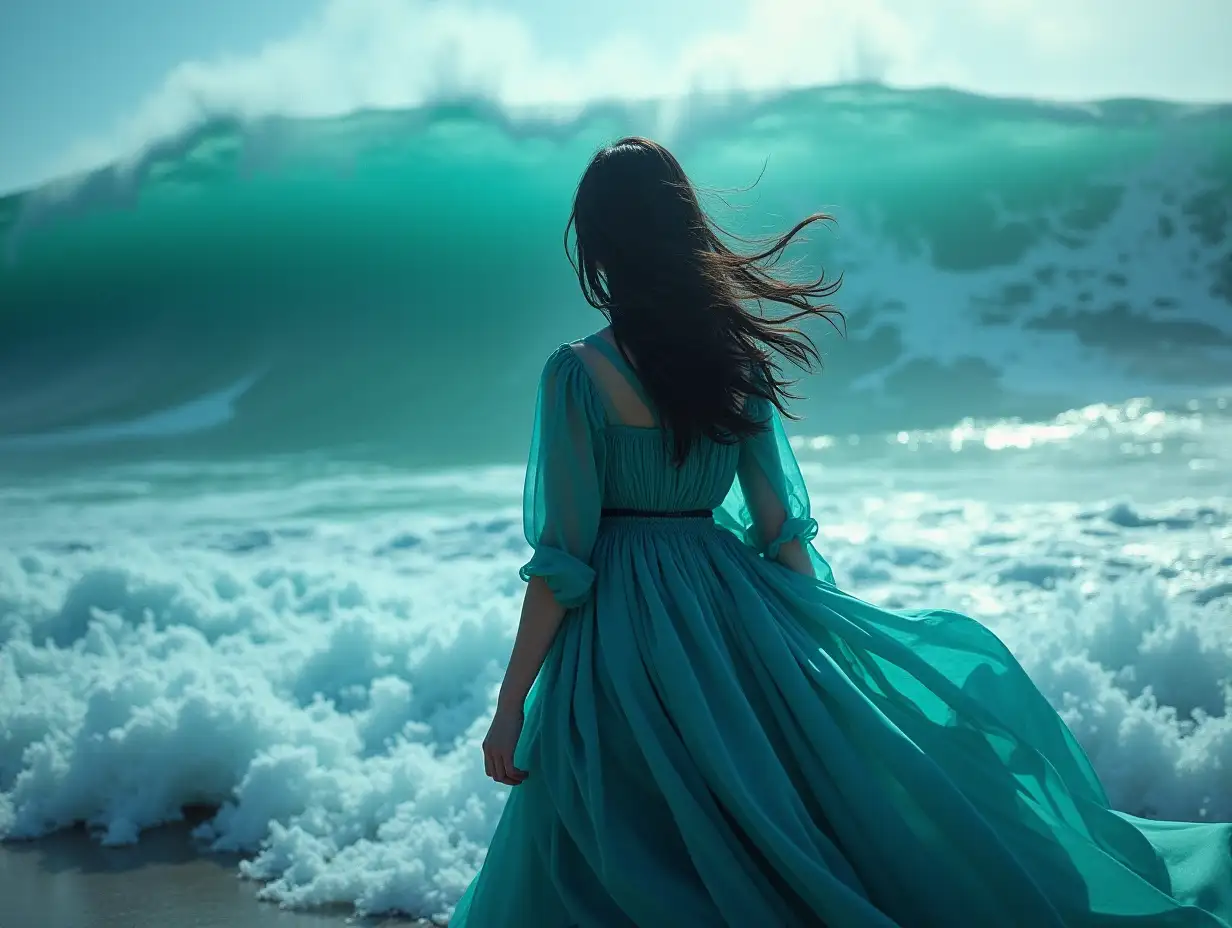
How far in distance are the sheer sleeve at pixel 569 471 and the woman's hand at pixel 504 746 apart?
0.17 m

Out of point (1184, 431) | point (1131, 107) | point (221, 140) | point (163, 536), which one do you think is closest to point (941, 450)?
point (1184, 431)

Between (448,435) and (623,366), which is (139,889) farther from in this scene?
(448,435)

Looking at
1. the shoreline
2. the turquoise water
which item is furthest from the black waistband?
the turquoise water

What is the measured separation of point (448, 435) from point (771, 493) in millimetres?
6556

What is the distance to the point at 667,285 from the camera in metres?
1.48

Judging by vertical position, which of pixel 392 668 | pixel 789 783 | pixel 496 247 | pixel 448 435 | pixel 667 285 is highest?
pixel 496 247

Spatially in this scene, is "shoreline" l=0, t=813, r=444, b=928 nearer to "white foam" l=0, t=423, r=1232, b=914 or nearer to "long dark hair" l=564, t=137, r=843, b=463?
"white foam" l=0, t=423, r=1232, b=914

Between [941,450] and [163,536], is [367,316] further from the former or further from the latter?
[941,450]

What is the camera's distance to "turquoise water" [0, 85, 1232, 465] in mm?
9164

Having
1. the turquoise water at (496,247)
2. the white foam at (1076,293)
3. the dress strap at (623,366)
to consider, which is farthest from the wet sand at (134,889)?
the white foam at (1076,293)

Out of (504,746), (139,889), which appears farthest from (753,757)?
(139,889)

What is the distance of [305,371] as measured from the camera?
370 inches

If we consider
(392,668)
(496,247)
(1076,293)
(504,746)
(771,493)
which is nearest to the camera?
(504,746)

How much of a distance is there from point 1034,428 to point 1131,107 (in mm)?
6130
